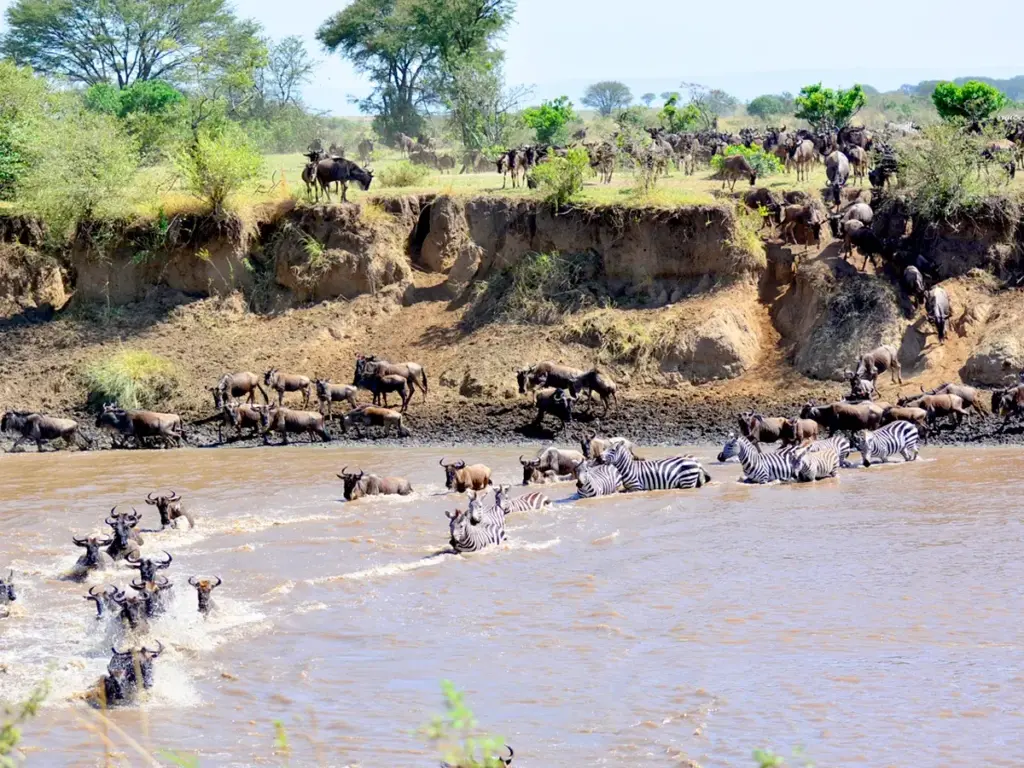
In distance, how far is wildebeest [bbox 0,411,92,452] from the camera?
22688 mm

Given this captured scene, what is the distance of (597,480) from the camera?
1744 cm

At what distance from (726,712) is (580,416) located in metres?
12.9

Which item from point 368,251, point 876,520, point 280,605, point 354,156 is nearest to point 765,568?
point 876,520

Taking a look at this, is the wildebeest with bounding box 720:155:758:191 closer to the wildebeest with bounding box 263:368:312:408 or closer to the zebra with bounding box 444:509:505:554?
the wildebeest with bounding box 263:368:312:408

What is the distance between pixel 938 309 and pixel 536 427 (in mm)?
7009

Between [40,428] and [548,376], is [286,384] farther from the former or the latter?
[548,376]

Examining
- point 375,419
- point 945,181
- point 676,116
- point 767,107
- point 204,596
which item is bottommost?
point 204,596

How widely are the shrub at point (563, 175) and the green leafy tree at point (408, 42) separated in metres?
18.8

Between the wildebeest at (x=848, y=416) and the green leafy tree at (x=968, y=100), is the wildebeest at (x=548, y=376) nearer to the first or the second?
the wildebeest at (x=848, y=416)

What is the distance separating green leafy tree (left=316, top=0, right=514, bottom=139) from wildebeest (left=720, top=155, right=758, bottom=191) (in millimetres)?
18517

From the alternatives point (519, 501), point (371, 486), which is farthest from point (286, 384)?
point (519, 501)

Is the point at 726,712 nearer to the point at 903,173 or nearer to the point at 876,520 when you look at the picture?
the point at 876,520

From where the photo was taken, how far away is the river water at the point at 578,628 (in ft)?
31.1

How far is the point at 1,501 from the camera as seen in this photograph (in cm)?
1825
